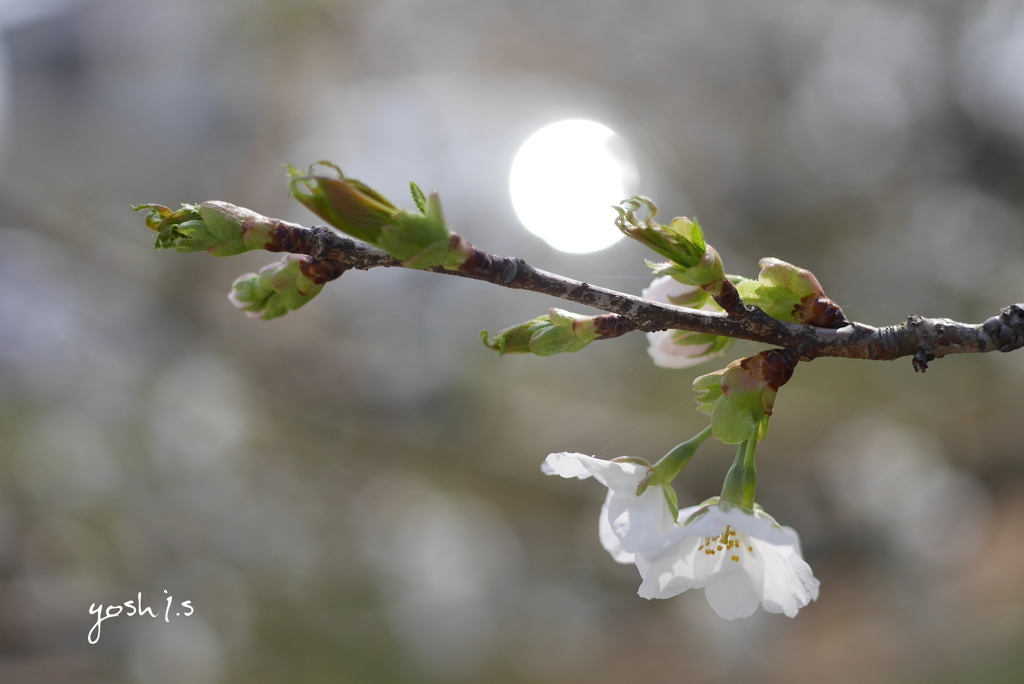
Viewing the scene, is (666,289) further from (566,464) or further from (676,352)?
(566,464)

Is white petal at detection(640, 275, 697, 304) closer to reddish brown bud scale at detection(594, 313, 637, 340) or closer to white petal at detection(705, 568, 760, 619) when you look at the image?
reddish brown bud scale at detection(594, 313, 637, 340)

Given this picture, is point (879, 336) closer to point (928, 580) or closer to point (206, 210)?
point (206, 210)

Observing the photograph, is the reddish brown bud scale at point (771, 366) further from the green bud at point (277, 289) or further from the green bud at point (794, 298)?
the green bud at point (277, 289)

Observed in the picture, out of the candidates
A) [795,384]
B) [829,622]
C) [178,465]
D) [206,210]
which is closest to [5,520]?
[178,465]

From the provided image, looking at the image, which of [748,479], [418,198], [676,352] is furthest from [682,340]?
[418,198]

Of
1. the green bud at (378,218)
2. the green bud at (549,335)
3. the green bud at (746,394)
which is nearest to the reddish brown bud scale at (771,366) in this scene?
the green bud at (746,394)

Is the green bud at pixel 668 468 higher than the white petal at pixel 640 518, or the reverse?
the green bud at pixel 668 468
